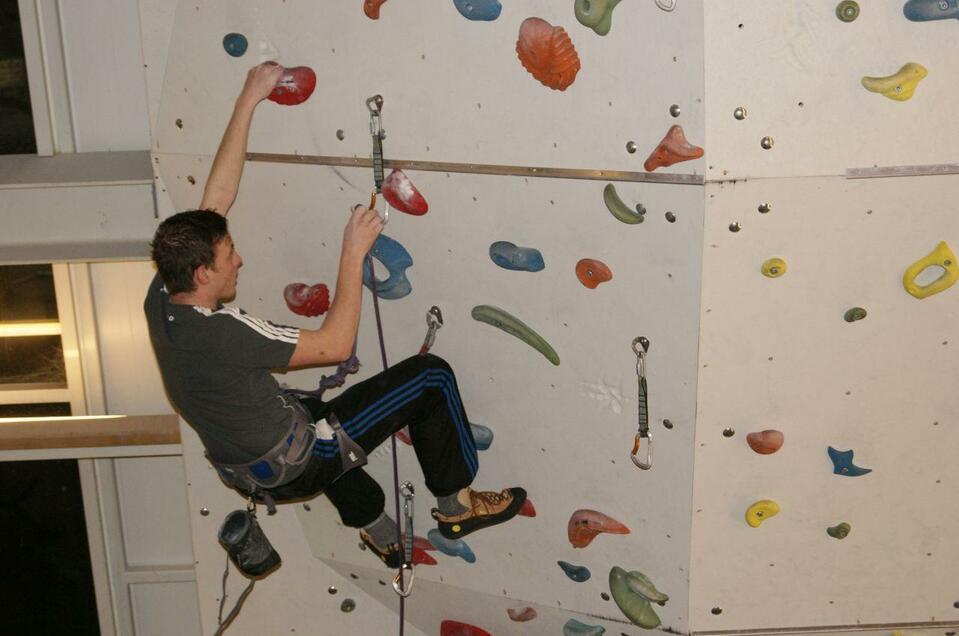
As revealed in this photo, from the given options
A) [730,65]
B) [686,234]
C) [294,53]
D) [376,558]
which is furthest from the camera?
[376,558]

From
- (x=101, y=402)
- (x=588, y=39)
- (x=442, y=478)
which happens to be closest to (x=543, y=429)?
(x=442, y=478)

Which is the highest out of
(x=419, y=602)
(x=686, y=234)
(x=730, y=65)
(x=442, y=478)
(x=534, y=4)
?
(x=534, y=4)

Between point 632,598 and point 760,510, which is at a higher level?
point 760,510

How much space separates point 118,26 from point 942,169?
7.36 ft

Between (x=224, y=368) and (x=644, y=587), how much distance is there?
116 cm

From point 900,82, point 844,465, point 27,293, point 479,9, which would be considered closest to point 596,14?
point 479,9

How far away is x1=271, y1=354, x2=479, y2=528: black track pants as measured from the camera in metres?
2.51

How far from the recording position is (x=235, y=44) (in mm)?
2473

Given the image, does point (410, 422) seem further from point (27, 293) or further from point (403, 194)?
point (27, 293)

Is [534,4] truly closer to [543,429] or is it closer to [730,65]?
[730,65]

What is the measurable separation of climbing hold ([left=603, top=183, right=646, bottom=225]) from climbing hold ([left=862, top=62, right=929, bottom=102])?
515mm

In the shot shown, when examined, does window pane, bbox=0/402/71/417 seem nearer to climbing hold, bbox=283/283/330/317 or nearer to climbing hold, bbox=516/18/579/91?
climbing hold, bbox=283/283/330/317

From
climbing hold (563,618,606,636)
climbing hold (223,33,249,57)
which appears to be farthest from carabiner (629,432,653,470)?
climbing hold (223,33,249,57)

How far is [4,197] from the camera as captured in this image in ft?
9.86
